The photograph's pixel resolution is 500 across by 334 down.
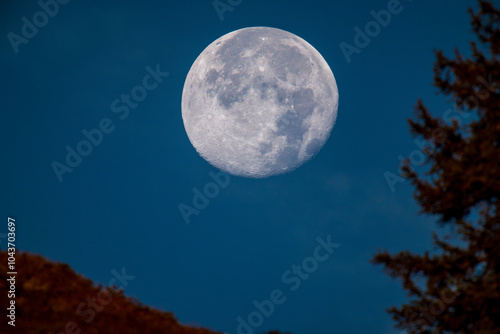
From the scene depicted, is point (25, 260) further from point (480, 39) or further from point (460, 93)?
point (480, 39)

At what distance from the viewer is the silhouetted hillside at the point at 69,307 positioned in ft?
31.7

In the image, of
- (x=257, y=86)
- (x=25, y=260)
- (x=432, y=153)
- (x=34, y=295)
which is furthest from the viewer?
(x=257, y=86)

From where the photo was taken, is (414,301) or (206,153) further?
(206,153)

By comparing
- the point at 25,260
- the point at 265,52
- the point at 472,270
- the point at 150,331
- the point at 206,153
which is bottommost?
the point at 150,331

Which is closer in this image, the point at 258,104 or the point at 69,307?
the point at 69,307

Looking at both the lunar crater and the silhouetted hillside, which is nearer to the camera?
the silhouetted hillside

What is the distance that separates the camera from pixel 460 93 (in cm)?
1031

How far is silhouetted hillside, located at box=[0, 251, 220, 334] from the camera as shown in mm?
9656

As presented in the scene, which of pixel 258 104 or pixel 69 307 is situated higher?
pixel 258 104

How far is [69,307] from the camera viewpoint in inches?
424

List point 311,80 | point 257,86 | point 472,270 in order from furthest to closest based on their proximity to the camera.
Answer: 1. point 311,80
2. point 257,86
3. point 472,270

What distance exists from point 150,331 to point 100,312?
194 cm

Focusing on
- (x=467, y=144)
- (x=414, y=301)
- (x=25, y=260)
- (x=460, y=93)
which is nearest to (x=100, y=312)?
(x=25, y=260)

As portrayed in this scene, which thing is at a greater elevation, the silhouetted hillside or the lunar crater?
the lunar crater
